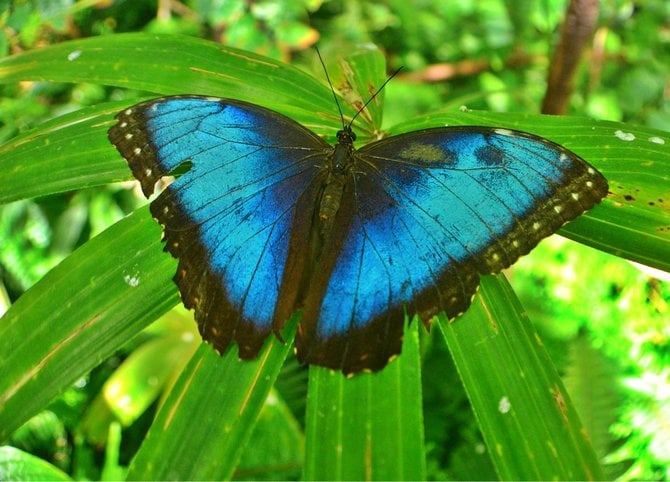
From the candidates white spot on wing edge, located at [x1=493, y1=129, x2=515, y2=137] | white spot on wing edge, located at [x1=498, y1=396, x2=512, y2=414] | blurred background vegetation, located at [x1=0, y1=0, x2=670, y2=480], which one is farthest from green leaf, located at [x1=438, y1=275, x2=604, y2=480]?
blurred background vegetation, located at [x1=0, y1=0, x2=670, y2=480]

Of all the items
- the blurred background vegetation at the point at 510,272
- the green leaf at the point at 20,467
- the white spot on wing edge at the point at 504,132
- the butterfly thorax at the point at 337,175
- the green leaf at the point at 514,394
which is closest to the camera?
the green leaf at the point at 514,394

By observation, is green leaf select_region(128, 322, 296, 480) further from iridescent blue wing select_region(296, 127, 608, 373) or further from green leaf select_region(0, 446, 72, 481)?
green leaf select_region(0, 446, 72, 481)

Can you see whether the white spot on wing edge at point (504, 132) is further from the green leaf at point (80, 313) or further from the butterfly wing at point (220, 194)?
the green leaf at point (80, 313)

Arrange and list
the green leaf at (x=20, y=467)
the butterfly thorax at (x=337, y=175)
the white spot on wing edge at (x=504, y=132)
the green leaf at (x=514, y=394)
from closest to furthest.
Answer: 1. the green leaf at (x=514, y=394)
2. the white spot on wing edge at (x=504, y=132)
3. the butterfly thorax at (x=337, y=175)
4. the green leaf at (x=20, y=467)

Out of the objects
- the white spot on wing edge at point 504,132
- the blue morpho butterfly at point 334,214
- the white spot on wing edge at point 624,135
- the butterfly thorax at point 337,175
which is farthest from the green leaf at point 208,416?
the white spot on wing edge at point 624,135

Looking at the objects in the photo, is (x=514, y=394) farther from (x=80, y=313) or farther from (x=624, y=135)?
(x=80, y=313)

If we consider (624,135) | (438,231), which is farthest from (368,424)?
(624,135)

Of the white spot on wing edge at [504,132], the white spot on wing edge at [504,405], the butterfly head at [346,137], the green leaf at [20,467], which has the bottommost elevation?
the white spot on wing edge at [504,405]
